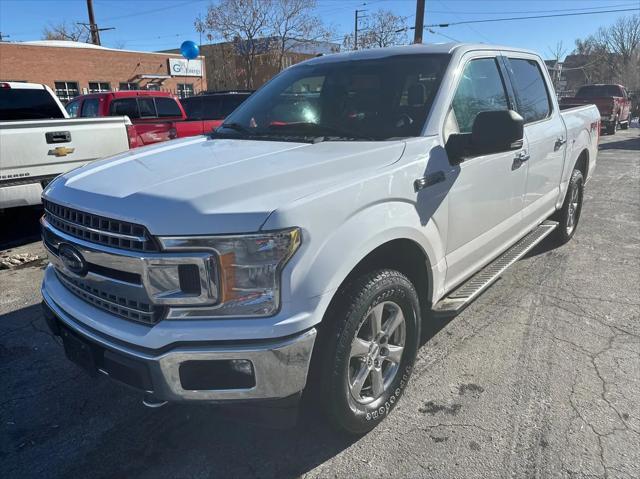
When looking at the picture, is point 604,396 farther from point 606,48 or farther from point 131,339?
point 606,48

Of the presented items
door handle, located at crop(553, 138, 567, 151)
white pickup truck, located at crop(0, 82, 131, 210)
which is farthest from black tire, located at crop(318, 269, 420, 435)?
white pickup truck, located at crop(0, 82, 131, 210)

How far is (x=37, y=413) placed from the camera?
2.88m

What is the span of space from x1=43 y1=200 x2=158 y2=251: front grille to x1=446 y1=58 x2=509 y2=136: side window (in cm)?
192

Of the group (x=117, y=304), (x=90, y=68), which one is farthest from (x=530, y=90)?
(x=90, y=68)

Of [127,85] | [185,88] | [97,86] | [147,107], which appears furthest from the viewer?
[185,88]

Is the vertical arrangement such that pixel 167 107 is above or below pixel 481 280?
above

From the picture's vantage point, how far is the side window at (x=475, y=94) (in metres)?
3.15

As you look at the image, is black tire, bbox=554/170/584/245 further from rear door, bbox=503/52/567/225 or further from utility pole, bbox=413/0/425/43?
utility pole, bbox=413/0/425/43

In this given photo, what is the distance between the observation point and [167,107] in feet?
34.9

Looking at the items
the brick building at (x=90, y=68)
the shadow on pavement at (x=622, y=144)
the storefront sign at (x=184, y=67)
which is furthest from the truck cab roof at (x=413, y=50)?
the storefront sign at (x=184, y=67)

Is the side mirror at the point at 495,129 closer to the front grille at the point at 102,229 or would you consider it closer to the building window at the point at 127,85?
the front grille at the point at 102,229

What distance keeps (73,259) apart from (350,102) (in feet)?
6.39

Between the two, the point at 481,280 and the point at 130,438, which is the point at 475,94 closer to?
the point at 481,280

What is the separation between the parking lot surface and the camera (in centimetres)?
244
